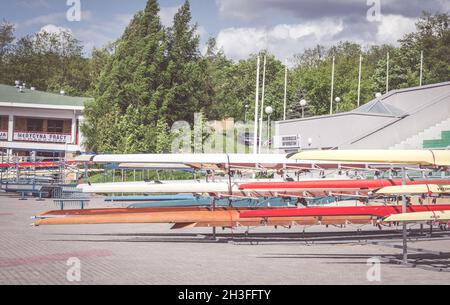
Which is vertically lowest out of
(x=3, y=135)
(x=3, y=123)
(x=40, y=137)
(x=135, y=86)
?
(x=40, y=137)

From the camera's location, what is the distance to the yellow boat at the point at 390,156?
37.8 ft

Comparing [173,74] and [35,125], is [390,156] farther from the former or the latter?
[35,125]

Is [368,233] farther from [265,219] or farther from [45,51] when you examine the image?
[45,51]

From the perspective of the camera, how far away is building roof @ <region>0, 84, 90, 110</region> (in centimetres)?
4491

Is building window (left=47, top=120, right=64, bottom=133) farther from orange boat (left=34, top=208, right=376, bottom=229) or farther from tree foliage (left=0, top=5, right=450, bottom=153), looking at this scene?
orange boat (left=34, top=208, right=376, bottom=229)

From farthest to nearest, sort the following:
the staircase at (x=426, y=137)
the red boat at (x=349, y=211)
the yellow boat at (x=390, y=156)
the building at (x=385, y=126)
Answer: the staircase at (x=426, y=137)
the building at (x=385, y=126)
the red boat at (x=349, y=211)
the yellow boat at (x=390, y=156)

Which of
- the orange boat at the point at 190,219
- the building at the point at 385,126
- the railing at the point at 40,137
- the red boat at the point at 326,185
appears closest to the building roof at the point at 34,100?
the railing at the point at 40,137

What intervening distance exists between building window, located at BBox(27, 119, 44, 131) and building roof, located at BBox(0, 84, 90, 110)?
1.65m

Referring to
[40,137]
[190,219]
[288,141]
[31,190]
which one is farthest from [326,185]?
[40,137]

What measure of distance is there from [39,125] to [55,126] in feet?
4.32

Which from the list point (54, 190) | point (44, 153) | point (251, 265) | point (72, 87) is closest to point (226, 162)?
point (251, 265)

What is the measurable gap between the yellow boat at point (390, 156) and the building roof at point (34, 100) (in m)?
35.3

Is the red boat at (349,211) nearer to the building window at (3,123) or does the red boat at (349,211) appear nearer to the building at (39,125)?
the building at (39,125)

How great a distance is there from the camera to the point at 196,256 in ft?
37.9
